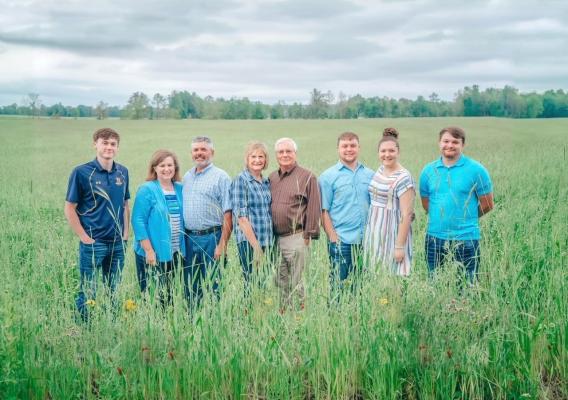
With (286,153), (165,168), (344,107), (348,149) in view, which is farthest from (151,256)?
(344,107)

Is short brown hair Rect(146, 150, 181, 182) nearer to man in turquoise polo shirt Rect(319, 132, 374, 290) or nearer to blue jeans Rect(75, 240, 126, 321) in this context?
blue jeans Rect(75, 240, 126, 321)

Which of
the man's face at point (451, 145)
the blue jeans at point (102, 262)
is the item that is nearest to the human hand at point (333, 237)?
the man's face at point (451, 145)

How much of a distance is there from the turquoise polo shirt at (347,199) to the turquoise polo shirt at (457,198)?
61cm

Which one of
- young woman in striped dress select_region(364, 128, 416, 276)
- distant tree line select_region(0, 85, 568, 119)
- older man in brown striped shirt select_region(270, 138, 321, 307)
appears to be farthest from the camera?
distant tree line select_region(0, 85, 568, 119)

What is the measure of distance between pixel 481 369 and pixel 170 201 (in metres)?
2.87

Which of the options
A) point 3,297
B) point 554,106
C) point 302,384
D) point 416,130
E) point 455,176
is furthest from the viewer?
point 554,106

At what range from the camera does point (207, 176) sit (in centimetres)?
489

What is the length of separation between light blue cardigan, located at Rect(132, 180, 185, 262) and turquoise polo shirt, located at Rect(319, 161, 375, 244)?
1.40m

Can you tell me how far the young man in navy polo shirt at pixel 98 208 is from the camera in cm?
468

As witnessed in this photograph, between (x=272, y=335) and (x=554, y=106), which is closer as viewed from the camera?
(x=272, y=335)

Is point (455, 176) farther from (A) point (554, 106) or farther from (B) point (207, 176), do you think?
(A) point (554, 106)

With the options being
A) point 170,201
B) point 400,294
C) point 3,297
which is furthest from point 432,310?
point 3,297

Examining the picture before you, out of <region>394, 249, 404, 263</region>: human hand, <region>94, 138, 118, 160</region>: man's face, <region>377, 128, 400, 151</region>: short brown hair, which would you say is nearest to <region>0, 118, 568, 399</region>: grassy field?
<region>394, 249, 404, 263</region>: human hand

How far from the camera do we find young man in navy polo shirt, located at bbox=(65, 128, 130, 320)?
15.4ft
